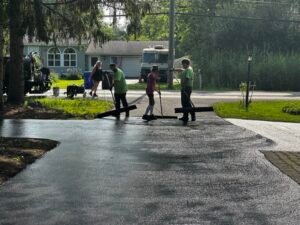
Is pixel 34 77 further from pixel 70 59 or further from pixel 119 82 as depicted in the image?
pixel 70 59

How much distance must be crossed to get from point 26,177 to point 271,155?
4512 millimetres

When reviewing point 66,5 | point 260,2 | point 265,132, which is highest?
point 260,2

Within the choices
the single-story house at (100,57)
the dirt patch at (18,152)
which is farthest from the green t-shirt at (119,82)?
the single-story house at (100,57)

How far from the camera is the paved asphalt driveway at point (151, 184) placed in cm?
619

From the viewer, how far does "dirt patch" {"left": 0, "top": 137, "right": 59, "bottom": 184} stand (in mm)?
8555

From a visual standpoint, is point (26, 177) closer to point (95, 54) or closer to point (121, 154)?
point (121, 154)

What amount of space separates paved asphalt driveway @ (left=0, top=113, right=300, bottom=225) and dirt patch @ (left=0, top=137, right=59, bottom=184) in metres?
0.19

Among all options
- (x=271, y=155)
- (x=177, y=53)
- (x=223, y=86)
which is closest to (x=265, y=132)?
(x=271, y=155)

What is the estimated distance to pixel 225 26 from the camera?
48656mm

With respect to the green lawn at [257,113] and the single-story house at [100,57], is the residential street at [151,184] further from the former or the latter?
the single-story house at [100,57]

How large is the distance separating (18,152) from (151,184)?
3.22 meters

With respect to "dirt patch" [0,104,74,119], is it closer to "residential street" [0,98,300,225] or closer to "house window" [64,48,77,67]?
"residential street" [0,98,300,225]

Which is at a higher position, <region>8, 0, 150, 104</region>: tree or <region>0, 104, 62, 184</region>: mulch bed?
<region>8, 0, 150, 104</region>: tree

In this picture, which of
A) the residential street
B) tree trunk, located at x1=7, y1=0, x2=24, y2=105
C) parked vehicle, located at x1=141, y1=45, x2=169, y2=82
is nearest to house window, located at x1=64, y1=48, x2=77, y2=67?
parked vehicle, located at x1=141, y1=45, x2=169, y2=82
